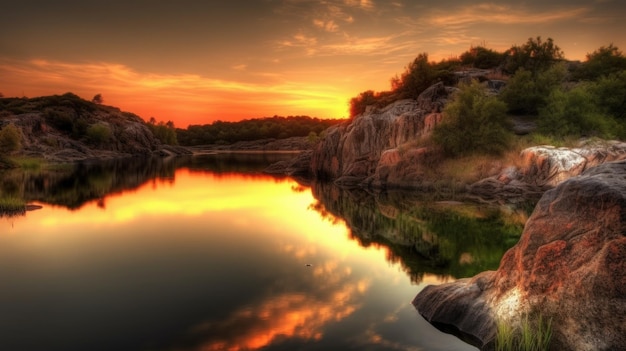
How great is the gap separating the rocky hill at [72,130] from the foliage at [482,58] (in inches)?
3617

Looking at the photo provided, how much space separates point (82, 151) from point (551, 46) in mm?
115151

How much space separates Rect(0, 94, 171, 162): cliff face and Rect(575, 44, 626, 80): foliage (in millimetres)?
108248

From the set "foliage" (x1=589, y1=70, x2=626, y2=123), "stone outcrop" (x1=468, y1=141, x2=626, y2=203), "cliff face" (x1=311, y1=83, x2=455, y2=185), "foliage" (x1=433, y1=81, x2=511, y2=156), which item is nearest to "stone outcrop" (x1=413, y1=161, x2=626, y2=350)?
"stone outcrop" (x1=468, y1=141, x2=626, y2=203)

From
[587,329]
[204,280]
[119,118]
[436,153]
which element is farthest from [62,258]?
[119,118]

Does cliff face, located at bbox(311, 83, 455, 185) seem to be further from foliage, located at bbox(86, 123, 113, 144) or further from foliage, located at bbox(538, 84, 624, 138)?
foliage, located at bbox(86, 123, 113, 144)

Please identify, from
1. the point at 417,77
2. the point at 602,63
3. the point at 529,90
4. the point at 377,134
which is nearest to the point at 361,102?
the point at 417,77

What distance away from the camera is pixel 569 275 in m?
10.1

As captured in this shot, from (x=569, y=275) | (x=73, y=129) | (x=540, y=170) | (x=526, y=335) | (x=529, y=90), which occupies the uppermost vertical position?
Result: (x=529, y=90)

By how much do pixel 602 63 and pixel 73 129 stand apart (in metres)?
135

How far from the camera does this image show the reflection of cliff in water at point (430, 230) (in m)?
21.7

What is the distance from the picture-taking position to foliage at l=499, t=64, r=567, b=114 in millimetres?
58438

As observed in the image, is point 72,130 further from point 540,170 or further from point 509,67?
point 540,170

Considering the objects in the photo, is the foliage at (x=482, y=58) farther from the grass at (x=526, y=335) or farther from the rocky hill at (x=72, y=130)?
the rocky hill at (x=72, y=130)

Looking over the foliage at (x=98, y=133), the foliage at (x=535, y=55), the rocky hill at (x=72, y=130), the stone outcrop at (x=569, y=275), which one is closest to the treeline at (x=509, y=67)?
the foliage at (x=535, y=55)
